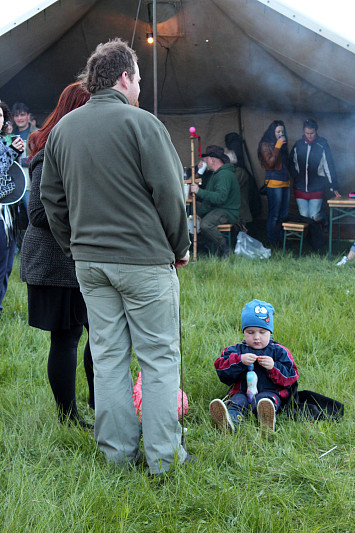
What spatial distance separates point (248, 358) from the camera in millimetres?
2752

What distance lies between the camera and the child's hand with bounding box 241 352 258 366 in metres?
2.74

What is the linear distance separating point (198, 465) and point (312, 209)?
19.0 feet

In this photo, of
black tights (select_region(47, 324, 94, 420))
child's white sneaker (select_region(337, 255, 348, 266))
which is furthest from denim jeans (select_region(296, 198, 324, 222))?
black tights (select_region(47, 324, 94, 420))

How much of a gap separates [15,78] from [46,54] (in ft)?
2.30

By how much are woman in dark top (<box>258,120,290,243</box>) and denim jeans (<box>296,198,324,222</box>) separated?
10.5 inches

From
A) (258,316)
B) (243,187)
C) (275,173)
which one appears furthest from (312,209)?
(258,316)

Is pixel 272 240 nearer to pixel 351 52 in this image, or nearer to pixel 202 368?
pixel 351 52

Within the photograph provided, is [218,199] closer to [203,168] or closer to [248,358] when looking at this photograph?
[203,168]

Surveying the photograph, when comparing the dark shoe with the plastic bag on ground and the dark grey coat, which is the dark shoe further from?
the dark grey coat

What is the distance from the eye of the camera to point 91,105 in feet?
6.78

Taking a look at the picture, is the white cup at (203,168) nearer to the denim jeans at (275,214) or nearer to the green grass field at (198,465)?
the denim jeans at (275,214)

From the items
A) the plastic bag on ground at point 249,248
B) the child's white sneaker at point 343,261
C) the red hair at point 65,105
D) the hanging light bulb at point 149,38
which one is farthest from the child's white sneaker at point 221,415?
the hanging light bulb at point 149,38

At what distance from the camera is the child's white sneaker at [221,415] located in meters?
2.58

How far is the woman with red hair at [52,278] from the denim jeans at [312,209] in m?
5.48
